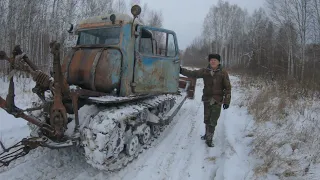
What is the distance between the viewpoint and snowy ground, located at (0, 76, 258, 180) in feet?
13.2

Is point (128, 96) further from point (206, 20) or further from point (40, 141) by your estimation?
point (206, 20)

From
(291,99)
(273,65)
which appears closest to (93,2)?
(273,65)

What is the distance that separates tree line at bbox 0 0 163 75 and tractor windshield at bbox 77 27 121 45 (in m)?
8.45

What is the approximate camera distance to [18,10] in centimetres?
1462

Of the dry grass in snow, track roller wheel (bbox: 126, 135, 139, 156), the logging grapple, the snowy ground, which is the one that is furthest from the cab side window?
the dry grass in snow

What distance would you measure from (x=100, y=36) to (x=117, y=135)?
2.27m

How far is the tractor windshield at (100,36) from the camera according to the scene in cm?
514

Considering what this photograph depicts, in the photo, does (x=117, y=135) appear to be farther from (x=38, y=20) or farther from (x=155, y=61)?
(x=38, y=20)

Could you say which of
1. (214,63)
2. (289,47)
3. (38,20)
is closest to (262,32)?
(289,47)

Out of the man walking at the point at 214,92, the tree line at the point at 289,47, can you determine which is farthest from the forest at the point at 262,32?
the man walking at the point at 214,92

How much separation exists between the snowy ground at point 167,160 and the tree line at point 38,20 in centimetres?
918

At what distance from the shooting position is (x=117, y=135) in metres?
4.10

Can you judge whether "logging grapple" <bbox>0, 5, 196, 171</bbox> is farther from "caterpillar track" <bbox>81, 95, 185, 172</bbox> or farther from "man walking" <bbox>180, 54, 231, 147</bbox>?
"man walking" <bbox>180, 54, 231, 147</bbox>

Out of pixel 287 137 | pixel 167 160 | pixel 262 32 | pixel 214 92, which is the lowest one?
pixel 167 160
